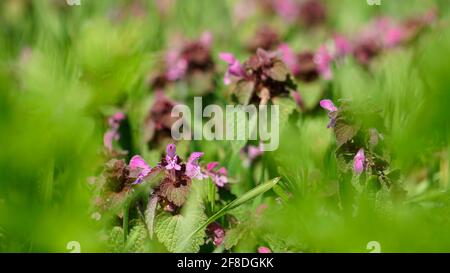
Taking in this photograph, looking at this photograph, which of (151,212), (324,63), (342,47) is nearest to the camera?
(151,212)

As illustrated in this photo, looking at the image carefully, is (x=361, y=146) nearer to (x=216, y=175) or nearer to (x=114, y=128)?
(x=216, y=175)

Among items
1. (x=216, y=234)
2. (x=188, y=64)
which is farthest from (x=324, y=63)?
(x=216, y=234)

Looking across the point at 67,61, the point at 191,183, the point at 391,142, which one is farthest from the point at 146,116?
the point at 391,142

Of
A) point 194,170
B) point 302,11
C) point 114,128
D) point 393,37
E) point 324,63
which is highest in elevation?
point 302,11

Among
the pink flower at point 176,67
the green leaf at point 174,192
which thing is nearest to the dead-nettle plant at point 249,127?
the green leaf at point 174,192

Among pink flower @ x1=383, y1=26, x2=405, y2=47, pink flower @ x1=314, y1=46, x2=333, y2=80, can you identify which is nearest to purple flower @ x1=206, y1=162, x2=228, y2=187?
pink flower @ x1=314, y1=46, x2=333, y2=80

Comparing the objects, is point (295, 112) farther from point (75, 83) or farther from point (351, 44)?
point (351, 44)

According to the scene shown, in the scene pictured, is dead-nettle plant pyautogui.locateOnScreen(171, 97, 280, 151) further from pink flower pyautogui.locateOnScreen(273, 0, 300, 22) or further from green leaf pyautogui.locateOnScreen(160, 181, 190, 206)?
pink flower pyautogui.locateOnScreen(273, 0, 300, 22)
